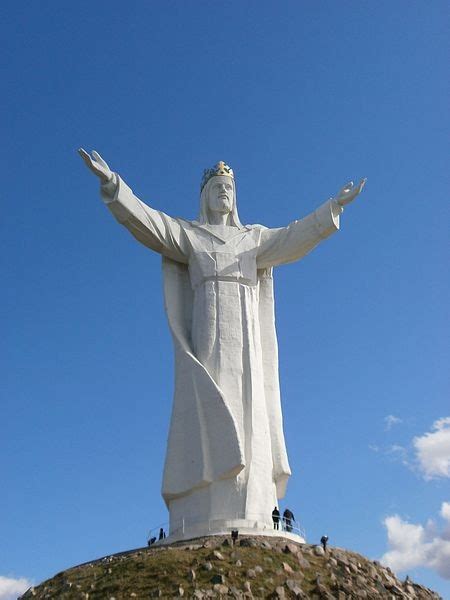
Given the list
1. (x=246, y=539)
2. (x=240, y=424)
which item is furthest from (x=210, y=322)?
(x=246, y=539)

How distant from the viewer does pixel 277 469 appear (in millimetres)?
17203

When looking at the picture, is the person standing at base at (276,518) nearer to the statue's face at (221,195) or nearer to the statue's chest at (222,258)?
the statue's chest at (222,258)

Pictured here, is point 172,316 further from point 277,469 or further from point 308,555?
point 308,555

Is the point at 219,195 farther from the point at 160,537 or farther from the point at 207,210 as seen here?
the point at 160,537

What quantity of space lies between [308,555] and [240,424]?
342 cm

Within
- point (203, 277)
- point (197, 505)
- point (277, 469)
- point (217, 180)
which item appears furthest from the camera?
point (217, 180)

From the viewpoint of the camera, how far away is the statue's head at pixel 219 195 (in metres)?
19.8

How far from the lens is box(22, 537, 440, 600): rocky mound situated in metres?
12.7

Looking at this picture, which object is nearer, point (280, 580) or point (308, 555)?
point (280, 580)

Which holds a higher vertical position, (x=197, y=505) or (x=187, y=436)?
(x=187, y=436)

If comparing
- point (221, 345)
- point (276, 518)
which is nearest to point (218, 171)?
point (221, 345)

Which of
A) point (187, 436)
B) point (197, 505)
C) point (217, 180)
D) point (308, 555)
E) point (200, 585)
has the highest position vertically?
point (217, 180)

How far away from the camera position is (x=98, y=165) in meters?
17.8

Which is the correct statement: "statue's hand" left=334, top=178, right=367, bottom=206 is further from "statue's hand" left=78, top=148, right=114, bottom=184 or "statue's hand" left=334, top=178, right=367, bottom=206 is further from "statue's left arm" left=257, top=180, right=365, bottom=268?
"statue's hand" left=78, top=148, right=114, bottom=184
